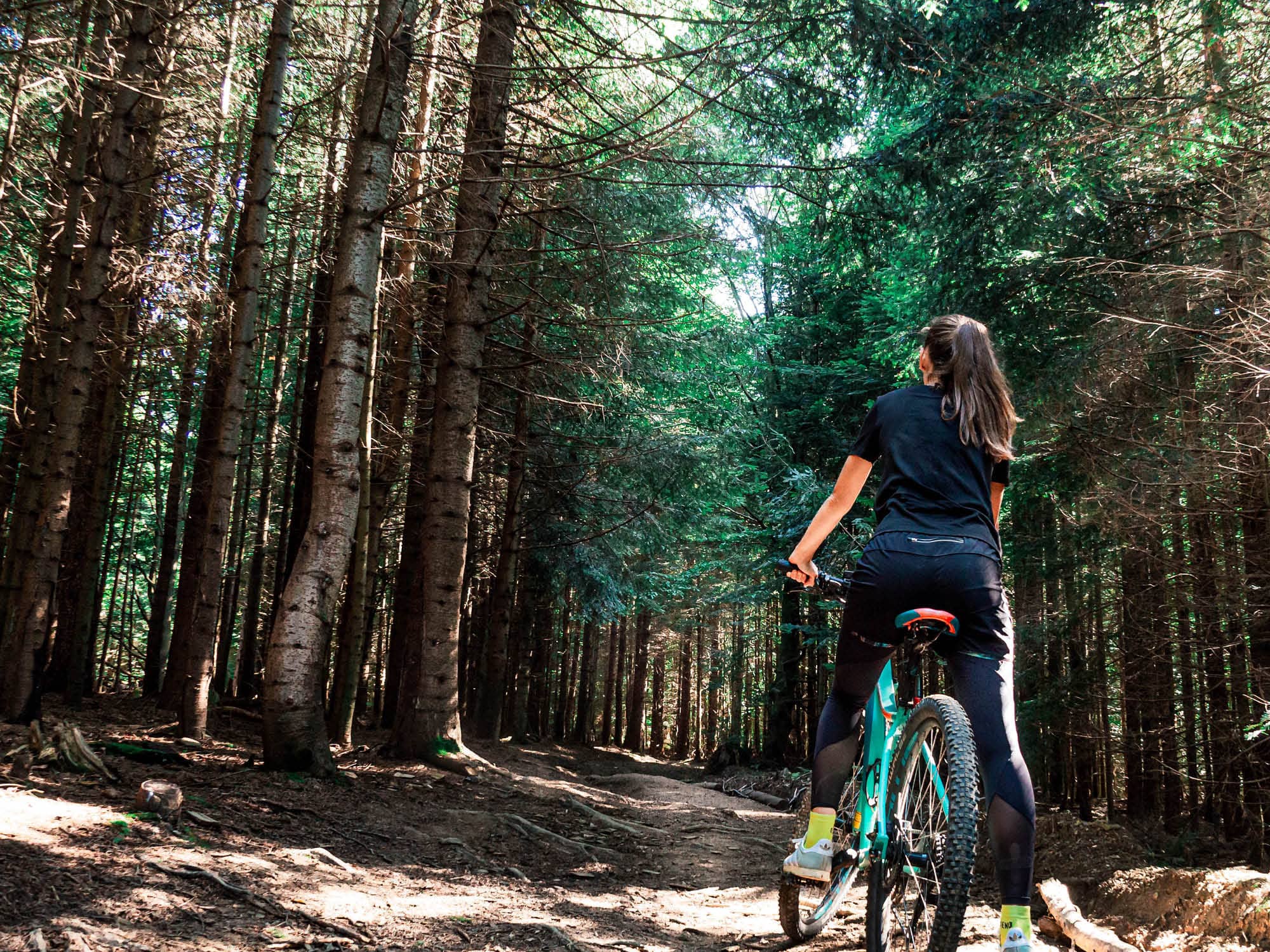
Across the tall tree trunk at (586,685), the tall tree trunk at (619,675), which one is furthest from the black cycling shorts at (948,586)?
the tall tree trunk at (619,675)

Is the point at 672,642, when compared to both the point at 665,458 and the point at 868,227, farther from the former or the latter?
the point at 868,227

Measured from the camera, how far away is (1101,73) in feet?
29.3

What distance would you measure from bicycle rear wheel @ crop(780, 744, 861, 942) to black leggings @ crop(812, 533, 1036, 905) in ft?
2.50

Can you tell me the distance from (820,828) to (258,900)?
7.84 feet

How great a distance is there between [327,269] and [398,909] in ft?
28.9

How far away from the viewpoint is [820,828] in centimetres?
344

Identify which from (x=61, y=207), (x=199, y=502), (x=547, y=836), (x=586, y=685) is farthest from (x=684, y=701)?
(x=61, y=207)

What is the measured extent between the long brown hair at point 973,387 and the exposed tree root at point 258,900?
10.5 feet

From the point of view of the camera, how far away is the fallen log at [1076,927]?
430cm

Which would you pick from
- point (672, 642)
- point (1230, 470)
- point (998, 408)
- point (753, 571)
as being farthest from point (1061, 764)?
point (672, 642)

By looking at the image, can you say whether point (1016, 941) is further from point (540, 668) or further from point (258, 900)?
point (540, 668)

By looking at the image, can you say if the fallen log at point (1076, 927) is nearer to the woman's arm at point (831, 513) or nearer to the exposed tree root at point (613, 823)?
the woman's arm at point (831, 513)

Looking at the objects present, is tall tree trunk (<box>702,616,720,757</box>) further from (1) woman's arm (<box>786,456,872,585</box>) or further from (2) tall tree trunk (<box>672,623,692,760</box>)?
(1) woman's arm (<box>786,456,872,585</box>)

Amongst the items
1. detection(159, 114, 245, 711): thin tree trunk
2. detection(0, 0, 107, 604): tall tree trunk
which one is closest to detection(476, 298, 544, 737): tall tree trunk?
detection(159, 114, 245, 711): thin tree trunk
